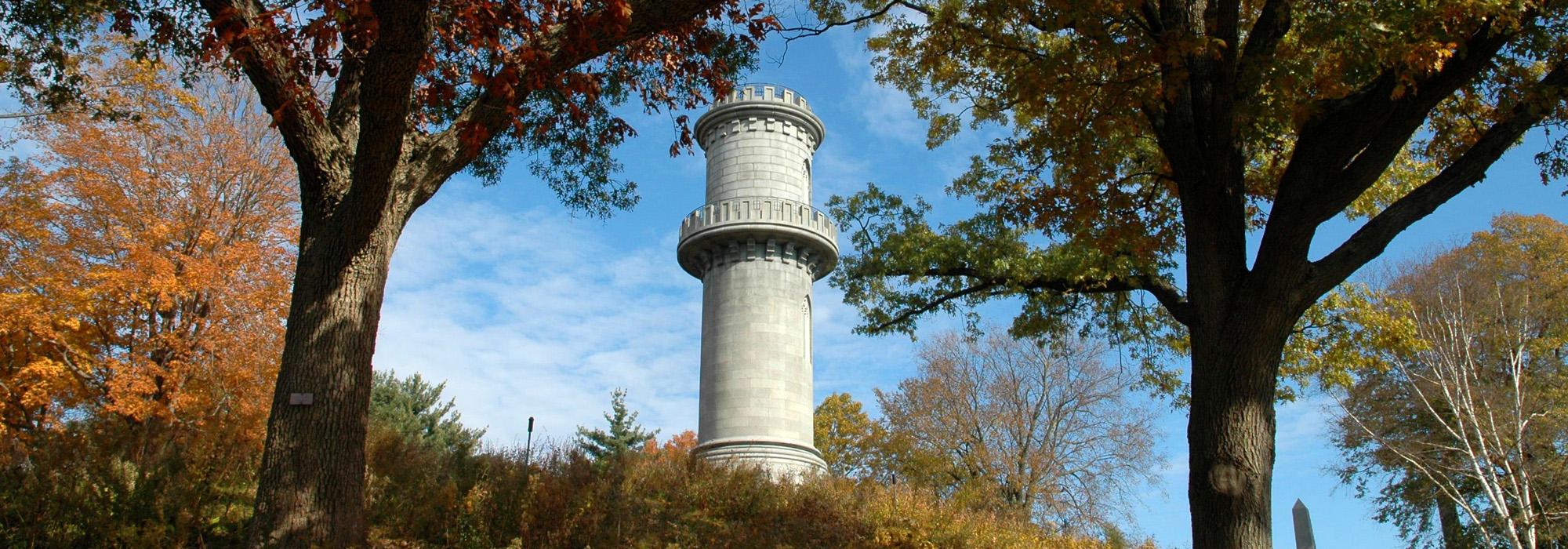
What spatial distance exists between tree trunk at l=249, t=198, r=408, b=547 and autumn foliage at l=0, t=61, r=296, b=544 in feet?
30.4

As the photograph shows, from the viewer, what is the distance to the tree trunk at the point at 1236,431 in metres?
7.43

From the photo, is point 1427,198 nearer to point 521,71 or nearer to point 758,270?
point 521,71

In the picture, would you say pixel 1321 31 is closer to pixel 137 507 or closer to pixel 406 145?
pixel 406 145

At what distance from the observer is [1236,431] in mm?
7559

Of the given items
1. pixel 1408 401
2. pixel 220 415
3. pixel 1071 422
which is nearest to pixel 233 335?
pixel 220 415

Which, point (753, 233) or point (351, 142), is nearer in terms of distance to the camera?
point (351, 142)

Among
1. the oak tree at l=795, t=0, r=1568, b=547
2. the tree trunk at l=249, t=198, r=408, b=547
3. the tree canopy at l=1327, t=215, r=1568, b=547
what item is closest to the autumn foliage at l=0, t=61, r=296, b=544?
the tree trunk at l=249, t=198, r=408, b=547

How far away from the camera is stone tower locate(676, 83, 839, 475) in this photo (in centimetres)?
2628

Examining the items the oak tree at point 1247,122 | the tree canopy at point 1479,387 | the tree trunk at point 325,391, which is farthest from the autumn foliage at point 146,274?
the tree canopy at point 1479,387

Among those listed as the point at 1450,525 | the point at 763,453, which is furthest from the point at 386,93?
the point at 1450,525

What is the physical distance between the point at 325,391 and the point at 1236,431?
654 cm

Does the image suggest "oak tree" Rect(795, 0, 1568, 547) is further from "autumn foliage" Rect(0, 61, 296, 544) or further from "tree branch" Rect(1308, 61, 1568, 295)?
"autumn foliage" Rect(0, 61, 296, 544)

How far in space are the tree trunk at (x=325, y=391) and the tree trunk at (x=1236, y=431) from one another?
20.0 ft

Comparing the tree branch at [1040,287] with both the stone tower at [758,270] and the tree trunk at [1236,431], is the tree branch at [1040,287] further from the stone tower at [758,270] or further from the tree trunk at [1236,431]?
the stone tower at [758,270]
